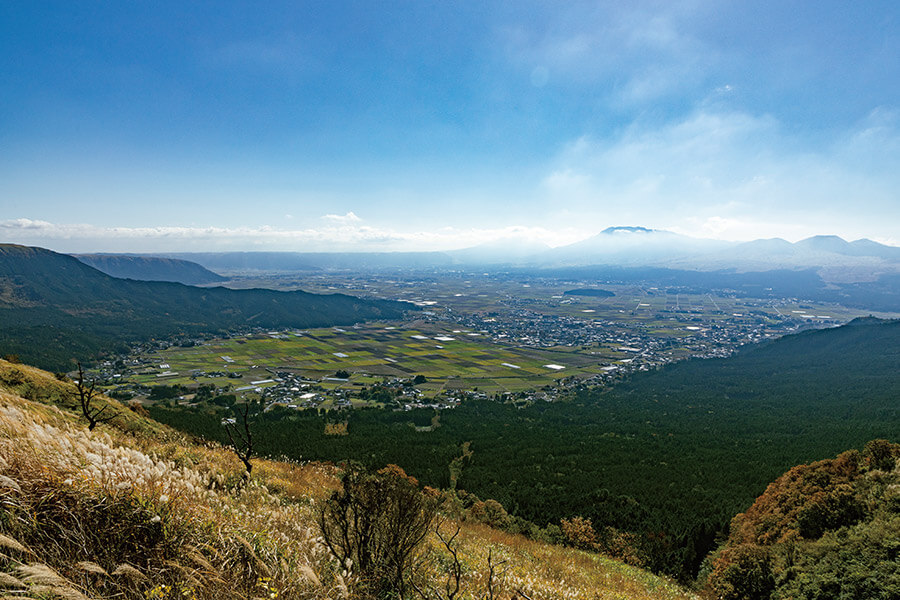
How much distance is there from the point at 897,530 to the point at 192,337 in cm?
16603

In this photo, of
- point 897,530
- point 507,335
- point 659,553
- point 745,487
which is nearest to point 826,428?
point 745,487

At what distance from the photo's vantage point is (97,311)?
527ft

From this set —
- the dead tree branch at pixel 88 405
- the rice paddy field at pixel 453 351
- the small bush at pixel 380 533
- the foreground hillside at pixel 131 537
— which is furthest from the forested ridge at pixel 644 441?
the dead tree branch at pixel 88 405

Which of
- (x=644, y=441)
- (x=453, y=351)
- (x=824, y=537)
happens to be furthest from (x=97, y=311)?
(x=824, y=537)

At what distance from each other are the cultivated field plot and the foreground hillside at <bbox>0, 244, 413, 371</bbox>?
80.8 feet

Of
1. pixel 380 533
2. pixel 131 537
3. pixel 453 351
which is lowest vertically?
pixel 453 351

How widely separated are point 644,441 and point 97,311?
200810 mm

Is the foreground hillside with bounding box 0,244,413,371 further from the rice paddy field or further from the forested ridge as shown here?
the forested ridge

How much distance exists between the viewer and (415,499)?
7125 mm

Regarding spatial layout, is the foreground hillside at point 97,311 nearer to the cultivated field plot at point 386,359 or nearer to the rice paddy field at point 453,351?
the rice paddy field at point 453,351

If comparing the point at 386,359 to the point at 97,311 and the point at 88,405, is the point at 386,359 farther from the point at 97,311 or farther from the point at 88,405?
the point at 97,311

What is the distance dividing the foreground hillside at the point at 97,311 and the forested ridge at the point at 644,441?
8538 centimetres

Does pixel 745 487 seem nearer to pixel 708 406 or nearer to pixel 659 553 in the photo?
pixel 659 553

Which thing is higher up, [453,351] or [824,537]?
[824,537]
